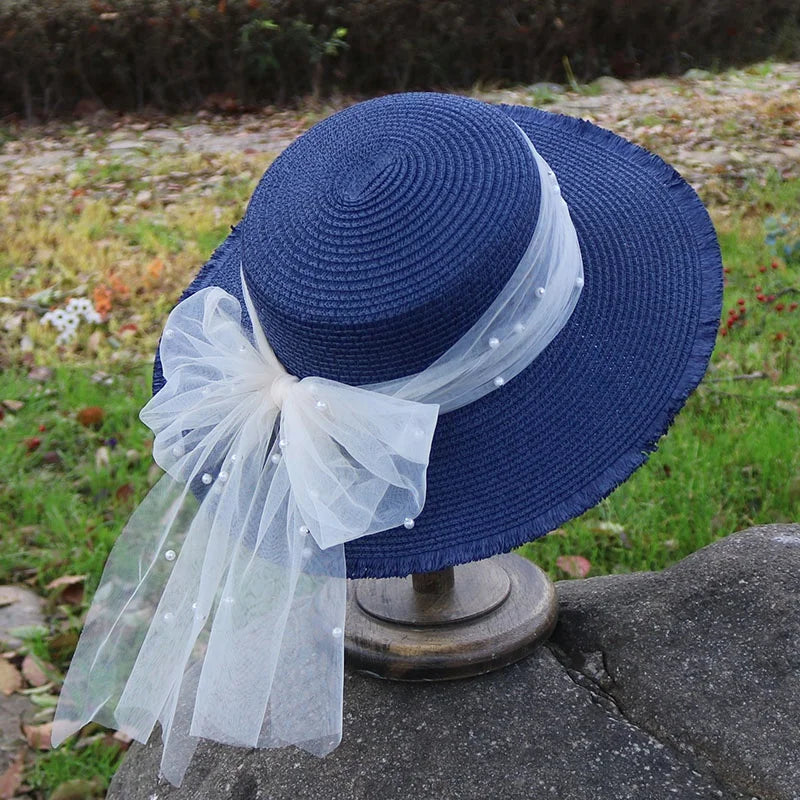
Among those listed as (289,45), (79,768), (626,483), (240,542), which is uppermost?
(240,542)

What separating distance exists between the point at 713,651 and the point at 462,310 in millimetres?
668

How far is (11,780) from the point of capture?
2.04 meters

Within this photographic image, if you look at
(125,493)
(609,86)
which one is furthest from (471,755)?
(609,86)

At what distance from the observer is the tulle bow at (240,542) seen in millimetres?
1265

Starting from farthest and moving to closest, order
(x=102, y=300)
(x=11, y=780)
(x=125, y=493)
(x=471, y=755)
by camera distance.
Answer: (x=102, y=300)
(x=125, y=493)
(x=11, y=780)
(x=471, y=755)

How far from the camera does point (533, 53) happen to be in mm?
6910

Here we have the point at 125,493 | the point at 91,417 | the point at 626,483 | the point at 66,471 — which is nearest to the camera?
the point at 626,483

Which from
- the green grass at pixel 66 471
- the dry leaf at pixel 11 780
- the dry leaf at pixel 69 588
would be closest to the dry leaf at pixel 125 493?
the green grass at pixel 66 471

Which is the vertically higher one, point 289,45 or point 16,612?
point 289,45

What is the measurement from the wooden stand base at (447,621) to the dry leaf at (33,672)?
1.01 metres

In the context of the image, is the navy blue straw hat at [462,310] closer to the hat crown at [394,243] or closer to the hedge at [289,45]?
the hat crown at [394,243]

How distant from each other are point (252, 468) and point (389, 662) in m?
0.38

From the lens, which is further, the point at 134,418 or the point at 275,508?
the point at 134,418

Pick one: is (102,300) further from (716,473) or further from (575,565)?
(716,473)
